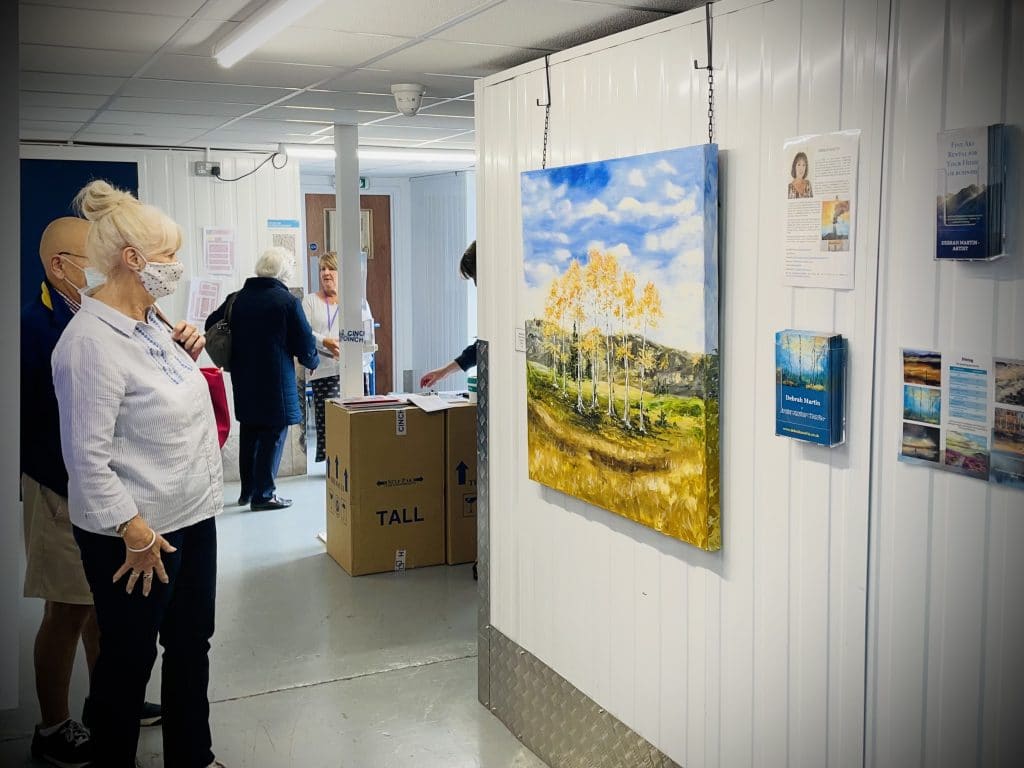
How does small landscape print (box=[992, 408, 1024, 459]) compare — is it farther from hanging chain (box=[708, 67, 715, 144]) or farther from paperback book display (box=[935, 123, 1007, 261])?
hanging chain (box=[708, 67, 715, 144])

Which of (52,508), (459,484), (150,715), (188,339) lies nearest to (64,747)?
(150,715)

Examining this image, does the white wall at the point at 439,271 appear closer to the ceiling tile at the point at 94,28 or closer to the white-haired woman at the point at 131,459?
the ceiling tile at the point at 94,28

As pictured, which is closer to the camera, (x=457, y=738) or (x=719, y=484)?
(x=719, y=484)

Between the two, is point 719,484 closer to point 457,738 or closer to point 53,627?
point 457,738

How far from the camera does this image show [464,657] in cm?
423

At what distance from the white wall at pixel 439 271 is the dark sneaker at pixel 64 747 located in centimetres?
685

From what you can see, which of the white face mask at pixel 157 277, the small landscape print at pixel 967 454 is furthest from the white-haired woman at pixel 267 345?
the small landscape print at pixel 967 454

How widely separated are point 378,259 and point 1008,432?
9119mm

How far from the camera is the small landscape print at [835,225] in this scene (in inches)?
82.6

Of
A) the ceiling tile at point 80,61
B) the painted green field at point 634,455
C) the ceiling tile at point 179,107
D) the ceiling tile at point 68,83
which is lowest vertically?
the painted green field at point 634,455

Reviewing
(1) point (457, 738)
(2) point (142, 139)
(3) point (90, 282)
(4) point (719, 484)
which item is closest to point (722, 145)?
(4) point (719, 484)

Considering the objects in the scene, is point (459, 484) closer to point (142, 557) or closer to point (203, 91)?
point (203, 91)

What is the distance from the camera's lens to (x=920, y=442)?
6.41 feet

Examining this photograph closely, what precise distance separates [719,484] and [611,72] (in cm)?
117
